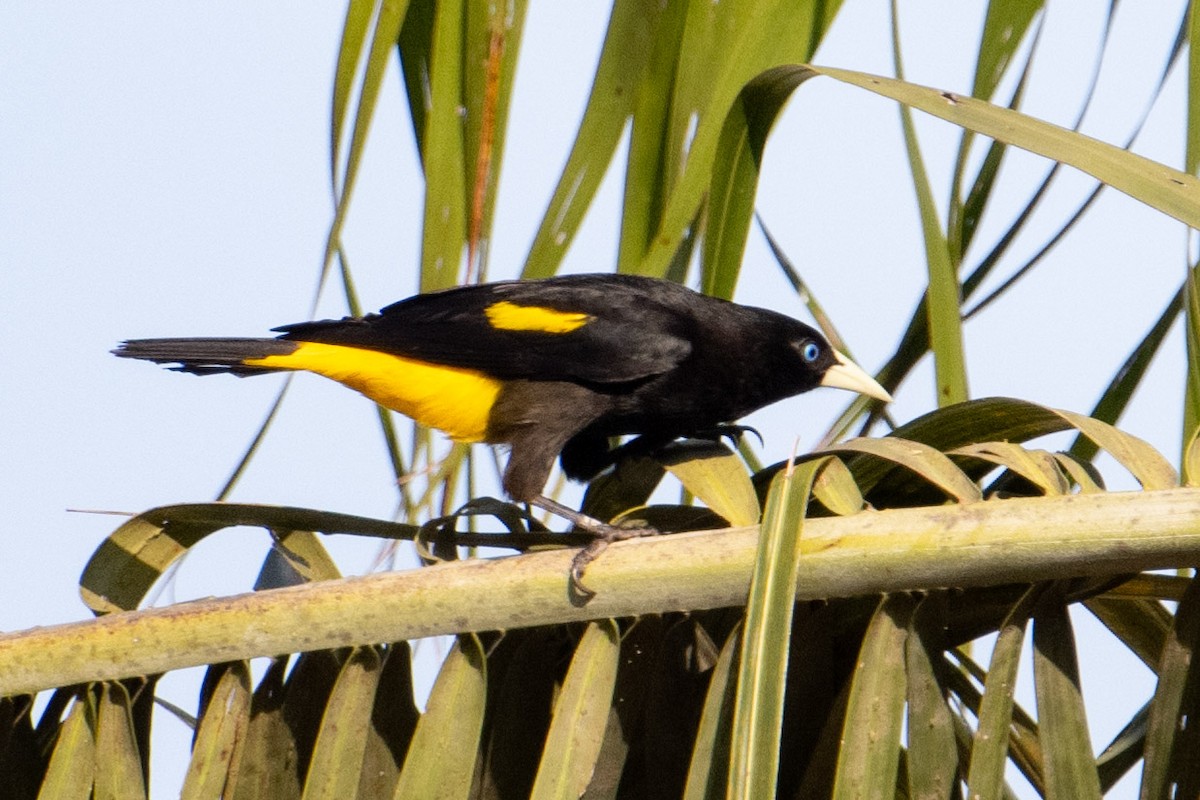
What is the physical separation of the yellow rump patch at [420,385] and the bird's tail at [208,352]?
0.53ft

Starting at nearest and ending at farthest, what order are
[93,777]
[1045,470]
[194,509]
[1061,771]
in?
[1061,771]
[1045,470]
[93,777]
[194,509]

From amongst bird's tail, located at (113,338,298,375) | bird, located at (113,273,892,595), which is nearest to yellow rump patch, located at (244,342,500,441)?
bird, located at (113,273,892,595)

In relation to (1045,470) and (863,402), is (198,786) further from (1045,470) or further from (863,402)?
(863,402)

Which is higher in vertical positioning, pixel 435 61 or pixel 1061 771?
pixel 435 61

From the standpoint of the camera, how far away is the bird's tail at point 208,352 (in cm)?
308

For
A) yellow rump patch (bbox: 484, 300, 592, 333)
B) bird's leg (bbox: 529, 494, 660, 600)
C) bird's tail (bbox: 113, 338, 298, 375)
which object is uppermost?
yellow rump patch (bbox: 484, 300, 592, 333)

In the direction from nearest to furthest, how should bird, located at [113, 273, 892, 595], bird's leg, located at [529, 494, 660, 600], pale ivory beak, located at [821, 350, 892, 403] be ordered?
1. bird's leg, located at [529, 494, 660, 600]
2. bird, located at [113, 273, 892, 595]
3. pale ivory beak, located at [821, 350, 892, 403]

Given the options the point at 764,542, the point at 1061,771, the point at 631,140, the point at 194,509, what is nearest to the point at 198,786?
the point at 194,509

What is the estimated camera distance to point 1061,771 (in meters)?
1.48

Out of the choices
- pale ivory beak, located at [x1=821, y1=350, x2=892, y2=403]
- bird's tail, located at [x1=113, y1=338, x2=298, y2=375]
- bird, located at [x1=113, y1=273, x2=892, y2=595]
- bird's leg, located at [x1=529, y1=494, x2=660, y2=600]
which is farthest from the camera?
pale ivory beak, located at [x1=821, y1=350, x2=892, y2=403]

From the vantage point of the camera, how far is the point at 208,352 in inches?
126

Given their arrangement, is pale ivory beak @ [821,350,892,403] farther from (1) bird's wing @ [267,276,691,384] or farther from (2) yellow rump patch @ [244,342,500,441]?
(2) yellow rump patch @ [244,342,500,441]

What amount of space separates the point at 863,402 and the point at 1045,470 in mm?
1017

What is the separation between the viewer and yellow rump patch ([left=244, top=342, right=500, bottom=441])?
3549 mm
